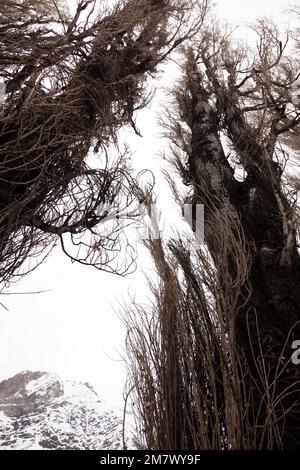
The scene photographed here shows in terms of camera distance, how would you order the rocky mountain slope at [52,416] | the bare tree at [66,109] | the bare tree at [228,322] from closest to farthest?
1. the bare tree at [228,322]
2. the bare tree at [66,109]
3. the rocky mountain slope at [52,416]

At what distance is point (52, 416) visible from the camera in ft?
16.9

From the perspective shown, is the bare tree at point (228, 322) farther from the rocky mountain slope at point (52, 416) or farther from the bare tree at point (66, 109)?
the rocky mountain slope at point (52, 416)

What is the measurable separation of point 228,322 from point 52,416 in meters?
4.21

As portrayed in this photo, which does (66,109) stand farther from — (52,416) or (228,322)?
(52,416)

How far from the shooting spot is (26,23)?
2.97 metres

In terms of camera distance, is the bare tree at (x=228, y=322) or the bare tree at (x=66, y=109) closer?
the bare tree at (x=228, y=322)

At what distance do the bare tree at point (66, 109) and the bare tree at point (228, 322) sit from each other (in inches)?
35.0

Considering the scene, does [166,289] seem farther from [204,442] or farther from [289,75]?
[289,75]

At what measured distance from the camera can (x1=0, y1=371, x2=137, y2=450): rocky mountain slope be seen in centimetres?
449

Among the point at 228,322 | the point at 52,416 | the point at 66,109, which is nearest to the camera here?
the point at 228,322

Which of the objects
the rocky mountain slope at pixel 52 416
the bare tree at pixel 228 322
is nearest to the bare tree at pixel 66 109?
the bare tree at pixel 228 322

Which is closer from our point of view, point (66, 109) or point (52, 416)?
point (66, 109)

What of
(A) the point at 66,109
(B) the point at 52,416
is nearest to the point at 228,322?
(A) the point at 66,109

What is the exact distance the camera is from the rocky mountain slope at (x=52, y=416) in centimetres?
449
